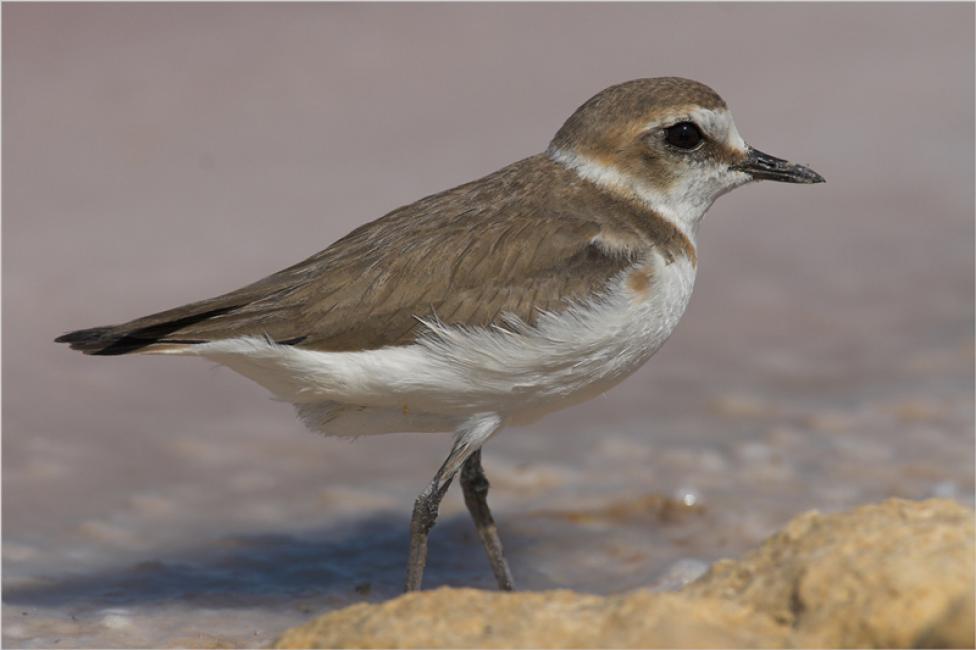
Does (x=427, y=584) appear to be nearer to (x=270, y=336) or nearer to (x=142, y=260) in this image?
(x=270, y=336)

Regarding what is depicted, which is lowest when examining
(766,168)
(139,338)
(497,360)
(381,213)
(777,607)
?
(777,607)

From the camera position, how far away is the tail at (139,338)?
5.63 meters

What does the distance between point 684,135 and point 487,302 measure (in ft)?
3.99

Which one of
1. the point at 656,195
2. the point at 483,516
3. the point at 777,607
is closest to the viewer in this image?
the point at 777,607

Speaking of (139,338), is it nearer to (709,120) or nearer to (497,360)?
(497,360)

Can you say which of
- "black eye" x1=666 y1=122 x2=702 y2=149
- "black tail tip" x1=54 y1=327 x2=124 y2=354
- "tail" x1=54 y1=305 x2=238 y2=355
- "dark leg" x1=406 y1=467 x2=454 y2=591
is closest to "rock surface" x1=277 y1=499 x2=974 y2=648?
"dark leg" x1=406 y1=467 x2=454 y2=591

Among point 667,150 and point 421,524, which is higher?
point 667,150

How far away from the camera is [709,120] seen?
603 cm

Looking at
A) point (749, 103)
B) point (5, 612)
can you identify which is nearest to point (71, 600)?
point (5, 612)

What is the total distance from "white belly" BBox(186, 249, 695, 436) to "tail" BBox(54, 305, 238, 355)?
0.41 feet

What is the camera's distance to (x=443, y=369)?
5.52m

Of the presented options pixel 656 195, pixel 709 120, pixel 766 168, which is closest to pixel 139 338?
pixel 656 195

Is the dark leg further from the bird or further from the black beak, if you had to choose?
the black beak

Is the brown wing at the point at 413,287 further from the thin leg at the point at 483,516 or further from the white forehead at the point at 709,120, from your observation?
the thin leg at the point at 483,516
